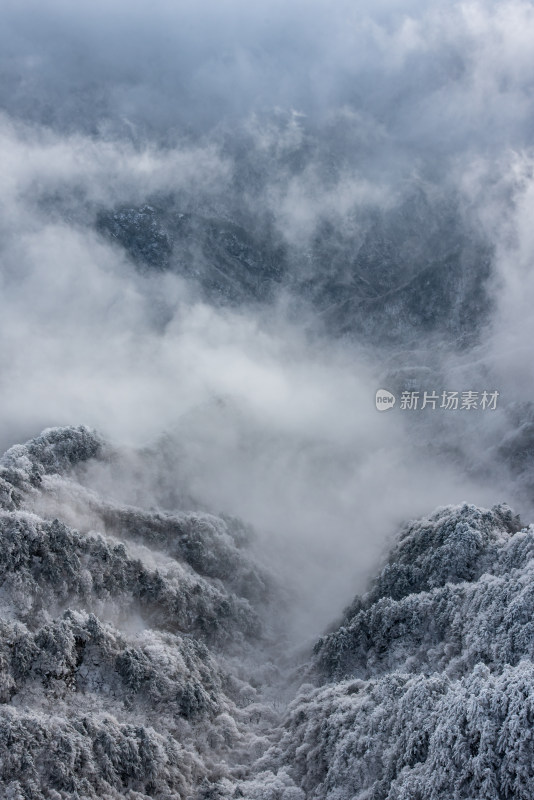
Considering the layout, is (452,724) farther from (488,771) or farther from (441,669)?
Answer: (441,669)

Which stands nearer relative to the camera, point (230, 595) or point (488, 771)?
point (488, 771)

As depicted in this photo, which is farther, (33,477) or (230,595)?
(230,595)

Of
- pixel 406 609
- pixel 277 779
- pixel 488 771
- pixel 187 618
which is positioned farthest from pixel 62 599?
pixel 488 771

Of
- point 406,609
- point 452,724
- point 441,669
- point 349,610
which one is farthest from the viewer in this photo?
point 349,610

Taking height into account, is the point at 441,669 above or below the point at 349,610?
below

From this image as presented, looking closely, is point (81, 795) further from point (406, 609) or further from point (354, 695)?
point (406, 609)

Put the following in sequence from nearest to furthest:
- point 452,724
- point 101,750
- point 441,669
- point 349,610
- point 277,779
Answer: point 452,724
point 101,750
point 277,779
point 441,669
point 349,610

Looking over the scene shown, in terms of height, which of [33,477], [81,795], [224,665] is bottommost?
[81,795]

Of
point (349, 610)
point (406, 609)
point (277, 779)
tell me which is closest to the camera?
→ point (277, 779)

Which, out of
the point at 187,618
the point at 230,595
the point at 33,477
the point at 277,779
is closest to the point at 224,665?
the point at 187,618
